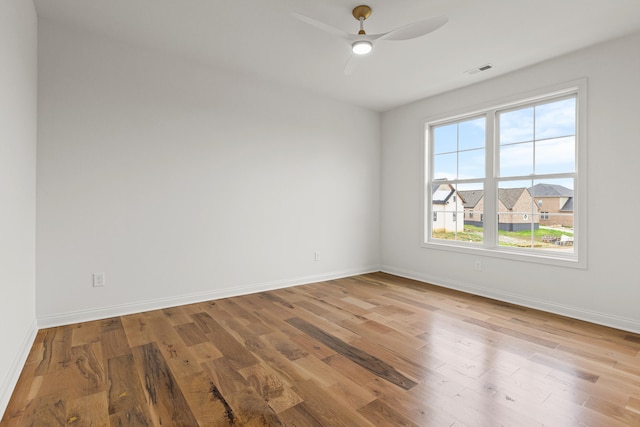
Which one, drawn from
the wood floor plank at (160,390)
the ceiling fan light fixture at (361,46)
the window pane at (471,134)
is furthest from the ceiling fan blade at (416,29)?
the wood floor plank at (160,390)

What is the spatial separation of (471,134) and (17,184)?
14.6 feet

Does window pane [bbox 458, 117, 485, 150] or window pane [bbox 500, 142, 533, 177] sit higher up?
window pane [bbox 458, 117, 485, 150]

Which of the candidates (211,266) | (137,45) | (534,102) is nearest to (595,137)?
(534,102)

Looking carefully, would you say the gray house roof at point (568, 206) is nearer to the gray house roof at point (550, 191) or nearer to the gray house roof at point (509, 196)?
the gray house roof at point (550, 191)

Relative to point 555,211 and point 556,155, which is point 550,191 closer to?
point 555,211

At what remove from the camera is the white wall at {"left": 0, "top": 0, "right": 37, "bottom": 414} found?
67.0 inches

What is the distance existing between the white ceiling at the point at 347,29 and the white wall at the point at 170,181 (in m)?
0.34

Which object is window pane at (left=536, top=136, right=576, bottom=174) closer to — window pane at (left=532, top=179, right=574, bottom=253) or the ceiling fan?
window pane at (left=532, top=179, right=574, bottom=253)

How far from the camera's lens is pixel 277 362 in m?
2.19

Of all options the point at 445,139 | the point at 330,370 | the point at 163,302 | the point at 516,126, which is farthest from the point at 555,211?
the point at 163,302

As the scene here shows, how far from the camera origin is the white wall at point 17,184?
1702mm

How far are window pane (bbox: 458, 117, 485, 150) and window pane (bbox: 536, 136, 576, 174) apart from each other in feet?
2.21

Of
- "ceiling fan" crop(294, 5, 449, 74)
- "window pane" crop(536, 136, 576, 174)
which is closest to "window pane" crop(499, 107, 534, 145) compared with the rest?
"window pane" crop(536, 136, 576, 174)

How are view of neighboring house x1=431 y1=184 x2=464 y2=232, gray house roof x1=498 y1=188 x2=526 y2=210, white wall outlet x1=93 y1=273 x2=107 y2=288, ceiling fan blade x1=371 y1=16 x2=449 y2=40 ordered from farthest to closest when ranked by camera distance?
view of neighboring house x1=431 y1=184 x2=464 y2=232 < gray house roof x1=498 y1=188 x2=526 y2=210 < white wall outlet x1=93 y1=273 x2=107 y2=288 < ceiling fan blade x1=371 y1=16 x2=449 y2=40
